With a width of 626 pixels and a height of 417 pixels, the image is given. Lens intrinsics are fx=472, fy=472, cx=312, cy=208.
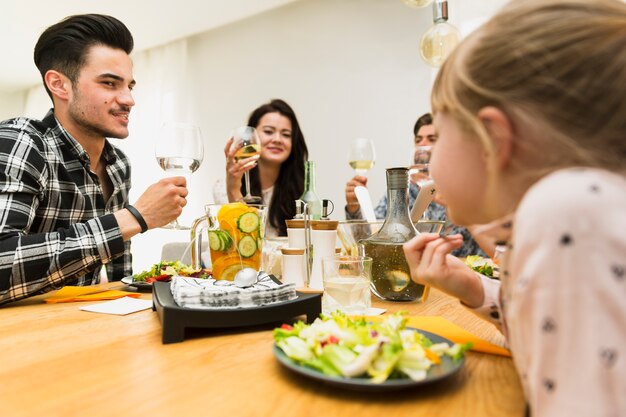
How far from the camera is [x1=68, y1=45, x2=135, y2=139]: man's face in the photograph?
5.56 ft

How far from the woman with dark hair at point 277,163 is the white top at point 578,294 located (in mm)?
2600

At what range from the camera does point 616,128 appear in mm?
426

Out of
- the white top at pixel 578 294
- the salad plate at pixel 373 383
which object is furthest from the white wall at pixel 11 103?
the white top at pixel 578 294

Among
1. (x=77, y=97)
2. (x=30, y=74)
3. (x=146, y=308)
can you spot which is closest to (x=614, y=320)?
(x=146, y=308)

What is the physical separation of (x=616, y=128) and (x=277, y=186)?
2.81 meters

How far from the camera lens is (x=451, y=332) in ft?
2.51

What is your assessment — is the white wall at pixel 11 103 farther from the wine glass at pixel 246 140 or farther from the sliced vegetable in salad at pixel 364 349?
the sliced vegetable in salad at pixel 364 349

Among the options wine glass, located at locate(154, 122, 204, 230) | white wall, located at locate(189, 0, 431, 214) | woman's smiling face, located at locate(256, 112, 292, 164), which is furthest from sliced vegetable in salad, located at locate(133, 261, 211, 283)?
white wall, located at locate(189, 0, 431, 214)

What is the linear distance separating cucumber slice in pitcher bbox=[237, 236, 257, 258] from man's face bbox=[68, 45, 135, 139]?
0.91 metres

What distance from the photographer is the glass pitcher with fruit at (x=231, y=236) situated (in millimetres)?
1102

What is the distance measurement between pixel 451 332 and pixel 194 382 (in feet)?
1.38

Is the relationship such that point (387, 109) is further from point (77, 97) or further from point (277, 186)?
point (77, 97)

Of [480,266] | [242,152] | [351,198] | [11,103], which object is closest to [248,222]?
[480,266]

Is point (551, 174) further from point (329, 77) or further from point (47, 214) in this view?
point (329, 77)
